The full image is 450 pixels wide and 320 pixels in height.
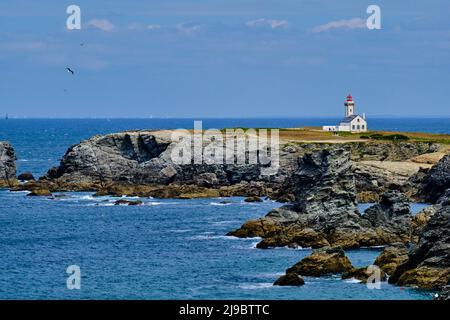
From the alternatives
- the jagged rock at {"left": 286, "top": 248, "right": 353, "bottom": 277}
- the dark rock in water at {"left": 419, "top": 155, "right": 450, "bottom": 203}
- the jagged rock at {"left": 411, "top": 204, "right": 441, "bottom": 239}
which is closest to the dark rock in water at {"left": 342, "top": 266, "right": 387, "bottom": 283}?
the jagged rock at {"left": 286, "top": 248, "right": 353, "bottom": 277}

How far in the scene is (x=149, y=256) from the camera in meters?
61.0

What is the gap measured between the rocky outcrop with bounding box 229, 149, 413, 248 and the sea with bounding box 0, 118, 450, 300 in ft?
5.21

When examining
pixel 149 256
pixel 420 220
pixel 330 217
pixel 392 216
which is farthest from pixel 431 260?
pixel 149 256

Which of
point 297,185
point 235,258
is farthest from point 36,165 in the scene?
point 235,258

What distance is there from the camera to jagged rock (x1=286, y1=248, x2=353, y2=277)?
49.5 meters

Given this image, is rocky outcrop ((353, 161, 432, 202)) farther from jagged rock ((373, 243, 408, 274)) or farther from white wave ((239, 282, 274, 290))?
white wave ((239, 282, 274, 290))

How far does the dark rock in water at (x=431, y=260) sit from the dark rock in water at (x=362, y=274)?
109 cm

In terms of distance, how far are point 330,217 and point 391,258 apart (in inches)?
547

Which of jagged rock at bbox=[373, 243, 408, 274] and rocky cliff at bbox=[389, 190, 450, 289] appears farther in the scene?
jagged rock at bbox=[373, 243, 408, 274]

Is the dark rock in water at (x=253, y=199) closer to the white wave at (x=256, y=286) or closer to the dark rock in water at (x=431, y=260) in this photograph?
the white wave at (x=256, y=286)

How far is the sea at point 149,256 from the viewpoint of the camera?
46.8 m

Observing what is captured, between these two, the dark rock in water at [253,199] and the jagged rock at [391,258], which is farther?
the dark rock in water at [253,199]

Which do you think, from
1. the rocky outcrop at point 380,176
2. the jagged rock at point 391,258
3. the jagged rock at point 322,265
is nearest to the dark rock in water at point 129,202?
the rocky outcrop at point 380,176

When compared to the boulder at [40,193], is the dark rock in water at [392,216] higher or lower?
higher
